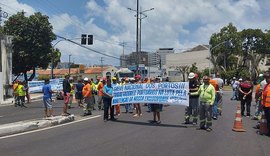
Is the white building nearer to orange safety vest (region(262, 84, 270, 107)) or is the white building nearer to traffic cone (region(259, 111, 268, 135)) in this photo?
traffic cone (region(259, 111, 268, 135))

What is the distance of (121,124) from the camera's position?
48.4 ft

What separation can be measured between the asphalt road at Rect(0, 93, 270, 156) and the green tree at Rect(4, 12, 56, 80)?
35.5m

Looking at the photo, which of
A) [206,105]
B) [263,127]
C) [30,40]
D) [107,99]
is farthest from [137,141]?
[30,40]

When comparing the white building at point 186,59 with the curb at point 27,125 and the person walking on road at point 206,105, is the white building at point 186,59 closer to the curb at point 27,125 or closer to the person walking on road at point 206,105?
the curb at point 27,125

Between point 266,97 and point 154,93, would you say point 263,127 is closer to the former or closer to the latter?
point 266,97

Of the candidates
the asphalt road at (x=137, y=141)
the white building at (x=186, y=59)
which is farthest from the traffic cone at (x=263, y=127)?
the white building at (x=186, y=59)

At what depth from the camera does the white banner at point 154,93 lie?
47.0 feet

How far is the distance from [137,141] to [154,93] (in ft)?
15.2

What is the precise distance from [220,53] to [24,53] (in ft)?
144

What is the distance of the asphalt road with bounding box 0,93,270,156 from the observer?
374 inches

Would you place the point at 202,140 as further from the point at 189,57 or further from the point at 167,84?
the point at 189,57

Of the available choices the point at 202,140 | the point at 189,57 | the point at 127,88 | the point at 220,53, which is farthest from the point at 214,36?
the point at 202,140

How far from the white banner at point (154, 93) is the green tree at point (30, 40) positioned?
33.8m

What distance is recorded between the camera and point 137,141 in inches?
430
